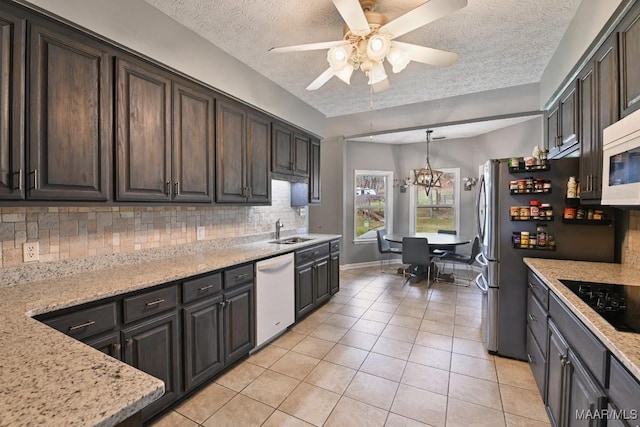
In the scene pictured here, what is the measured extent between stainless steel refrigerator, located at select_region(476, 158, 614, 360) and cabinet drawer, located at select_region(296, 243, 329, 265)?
182cm

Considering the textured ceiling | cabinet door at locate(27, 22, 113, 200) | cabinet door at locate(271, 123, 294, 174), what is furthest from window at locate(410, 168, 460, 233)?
cabinet door at locate(27, 22, 113, 200)

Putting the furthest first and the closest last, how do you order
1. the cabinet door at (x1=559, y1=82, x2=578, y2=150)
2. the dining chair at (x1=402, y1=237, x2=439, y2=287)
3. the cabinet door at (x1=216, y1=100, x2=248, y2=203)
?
1. the dining chair at (x1=402, y1=237, x2=439, y2=287)
2. the cabinet door at (x1=216, y1=100, x2=248, y2=203)
3. the cabinet door at (x1=559, y1=82, x2=578, y2=150)

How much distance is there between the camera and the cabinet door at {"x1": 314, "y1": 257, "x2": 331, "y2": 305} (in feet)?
11.6

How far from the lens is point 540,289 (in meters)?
1.97

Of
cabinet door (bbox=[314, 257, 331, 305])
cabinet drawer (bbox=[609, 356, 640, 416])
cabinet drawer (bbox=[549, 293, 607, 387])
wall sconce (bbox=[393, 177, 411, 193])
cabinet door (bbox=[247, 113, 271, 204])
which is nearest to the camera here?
cabinet drawer (bbox=[609, 356, 640, 416])

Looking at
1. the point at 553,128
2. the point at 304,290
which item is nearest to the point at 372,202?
the point at 304,290

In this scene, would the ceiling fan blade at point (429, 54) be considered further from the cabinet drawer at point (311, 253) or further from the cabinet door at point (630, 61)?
the cabinet drawer at point (311, 253)

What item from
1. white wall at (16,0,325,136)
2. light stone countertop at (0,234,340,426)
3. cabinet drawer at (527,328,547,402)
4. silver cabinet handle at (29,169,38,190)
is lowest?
cabinet drawer at (527,328,547,402)

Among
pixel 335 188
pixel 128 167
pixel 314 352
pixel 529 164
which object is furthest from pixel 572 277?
pixel 335 188

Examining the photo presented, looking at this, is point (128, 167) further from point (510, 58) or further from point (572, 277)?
point (510, 58)

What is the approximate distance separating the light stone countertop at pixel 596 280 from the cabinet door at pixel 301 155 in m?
2.61

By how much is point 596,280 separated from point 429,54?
1768 millimetres

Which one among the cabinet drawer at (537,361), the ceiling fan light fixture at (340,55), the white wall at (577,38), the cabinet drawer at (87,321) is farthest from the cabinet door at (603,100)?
the cabinet drawer at (87,321)

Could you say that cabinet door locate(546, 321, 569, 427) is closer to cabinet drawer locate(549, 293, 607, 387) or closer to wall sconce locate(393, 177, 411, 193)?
cabinet drawer locate(549, 293, 607, 387)
